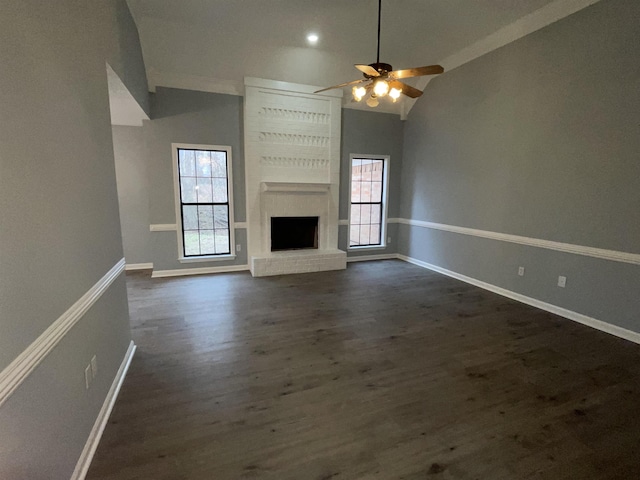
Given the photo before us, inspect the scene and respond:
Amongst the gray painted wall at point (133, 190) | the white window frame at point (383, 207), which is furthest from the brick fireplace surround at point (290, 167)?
the gray painted wall at point (133, 190)

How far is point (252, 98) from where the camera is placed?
5.27 m

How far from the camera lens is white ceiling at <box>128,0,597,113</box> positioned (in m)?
3.90

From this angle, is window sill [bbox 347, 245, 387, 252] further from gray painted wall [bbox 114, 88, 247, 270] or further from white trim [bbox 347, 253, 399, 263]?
gray painted wall [bbox 114, 88, 247, 270]

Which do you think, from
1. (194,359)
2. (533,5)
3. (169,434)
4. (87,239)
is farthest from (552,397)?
(533,5)

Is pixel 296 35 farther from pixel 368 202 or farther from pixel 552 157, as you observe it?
pixel 552 157

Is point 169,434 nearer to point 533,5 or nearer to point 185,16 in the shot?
point 185,16

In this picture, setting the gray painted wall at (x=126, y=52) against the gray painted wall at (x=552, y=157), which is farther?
the gray painted wall at (x=552, y=157)

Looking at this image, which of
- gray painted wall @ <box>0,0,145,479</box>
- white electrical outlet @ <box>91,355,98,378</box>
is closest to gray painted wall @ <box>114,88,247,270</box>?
gray painted wall @ <box>0,0,145,479</box>

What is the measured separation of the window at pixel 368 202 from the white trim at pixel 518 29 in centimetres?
214

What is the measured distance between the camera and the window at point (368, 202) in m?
6.52

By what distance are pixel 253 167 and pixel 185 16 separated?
2228mm

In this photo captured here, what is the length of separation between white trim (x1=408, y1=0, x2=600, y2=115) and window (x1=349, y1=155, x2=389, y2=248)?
2142 mm

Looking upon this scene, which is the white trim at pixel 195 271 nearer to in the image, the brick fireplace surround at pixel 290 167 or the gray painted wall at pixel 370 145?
the brick fireplace surround at pixel 290 167

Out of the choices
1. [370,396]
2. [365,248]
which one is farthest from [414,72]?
[365,248]
